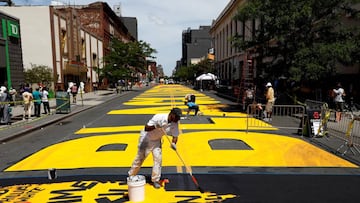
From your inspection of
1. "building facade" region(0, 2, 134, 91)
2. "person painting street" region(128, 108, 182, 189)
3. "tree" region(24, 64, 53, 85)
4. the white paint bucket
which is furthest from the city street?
"building facade" region(0, 2, 134, 91)

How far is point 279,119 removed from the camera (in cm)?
1544

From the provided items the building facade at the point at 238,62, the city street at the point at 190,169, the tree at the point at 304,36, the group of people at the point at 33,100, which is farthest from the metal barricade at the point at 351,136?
the group of people at the point at 33,100

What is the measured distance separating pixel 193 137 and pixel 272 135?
120 inches

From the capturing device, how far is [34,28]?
31.3m

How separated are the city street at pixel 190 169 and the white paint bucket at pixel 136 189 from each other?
0.72 ft

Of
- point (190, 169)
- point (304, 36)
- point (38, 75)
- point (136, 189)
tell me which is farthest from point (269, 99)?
point (38, 75)

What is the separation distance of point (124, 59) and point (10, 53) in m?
22.7

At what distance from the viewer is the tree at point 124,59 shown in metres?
43.1

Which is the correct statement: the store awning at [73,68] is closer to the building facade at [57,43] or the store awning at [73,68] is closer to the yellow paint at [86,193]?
the building facade at [57,43]

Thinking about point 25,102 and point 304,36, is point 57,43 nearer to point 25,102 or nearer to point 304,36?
point 25,102

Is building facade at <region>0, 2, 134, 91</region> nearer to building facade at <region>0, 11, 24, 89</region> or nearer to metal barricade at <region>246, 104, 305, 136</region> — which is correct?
building facade at <region>0, 11, 24, 89</region>

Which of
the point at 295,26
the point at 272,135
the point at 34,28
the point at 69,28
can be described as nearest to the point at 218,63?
the point at 69,28

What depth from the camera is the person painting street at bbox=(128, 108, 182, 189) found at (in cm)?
559

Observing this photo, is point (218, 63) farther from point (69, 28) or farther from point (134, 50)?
point (69, 28)
